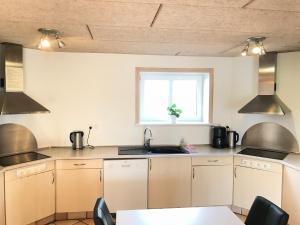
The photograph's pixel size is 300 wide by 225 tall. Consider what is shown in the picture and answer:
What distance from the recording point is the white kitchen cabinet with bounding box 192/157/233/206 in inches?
134

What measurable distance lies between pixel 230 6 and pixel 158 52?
1.88 metres

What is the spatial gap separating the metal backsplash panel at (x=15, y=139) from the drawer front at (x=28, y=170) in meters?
0.52

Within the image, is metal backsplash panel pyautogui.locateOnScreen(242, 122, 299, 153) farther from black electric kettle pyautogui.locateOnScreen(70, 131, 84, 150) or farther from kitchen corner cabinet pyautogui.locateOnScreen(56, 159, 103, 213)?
black electric kettle pyautogui.locateOnScreen(70, 131, 84, 150)

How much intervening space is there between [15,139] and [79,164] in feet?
2.87

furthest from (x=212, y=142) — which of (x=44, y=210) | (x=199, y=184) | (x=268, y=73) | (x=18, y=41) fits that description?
(x=18, y=41)

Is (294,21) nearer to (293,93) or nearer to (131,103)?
(293,93)

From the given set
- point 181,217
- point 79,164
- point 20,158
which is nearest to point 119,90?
point 79,164

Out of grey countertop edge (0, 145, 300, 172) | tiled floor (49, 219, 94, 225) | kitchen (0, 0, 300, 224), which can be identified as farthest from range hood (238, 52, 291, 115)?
tiled floor (49, 219, 94, 225)

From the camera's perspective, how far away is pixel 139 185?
10.9ft

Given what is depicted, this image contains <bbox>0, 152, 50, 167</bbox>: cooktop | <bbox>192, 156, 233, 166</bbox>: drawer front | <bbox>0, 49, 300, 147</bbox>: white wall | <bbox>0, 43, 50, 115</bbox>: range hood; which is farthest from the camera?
<bbox>0, 49, 300, 147</bbox>: white wall

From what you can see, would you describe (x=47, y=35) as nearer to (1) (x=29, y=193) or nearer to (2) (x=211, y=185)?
(1) (x=29, y=193)

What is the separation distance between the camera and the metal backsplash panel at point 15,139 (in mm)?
3197

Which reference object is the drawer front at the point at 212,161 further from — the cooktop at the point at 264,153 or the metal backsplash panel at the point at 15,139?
the metal backsplash panel at the point at 15,139

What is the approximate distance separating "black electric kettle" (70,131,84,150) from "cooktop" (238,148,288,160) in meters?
2.12
